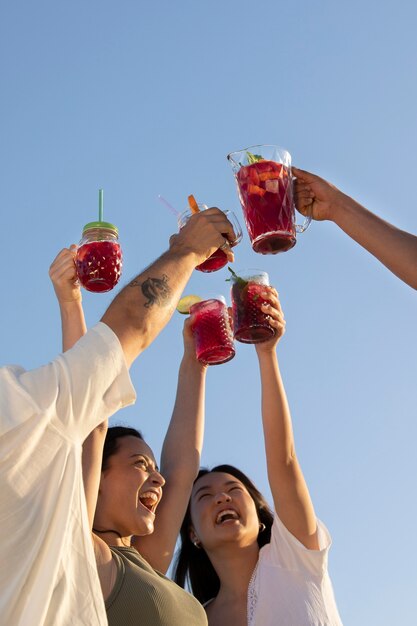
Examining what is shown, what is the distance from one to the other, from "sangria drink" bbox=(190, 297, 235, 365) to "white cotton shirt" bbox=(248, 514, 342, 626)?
3.25 feet

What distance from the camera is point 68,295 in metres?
4.49

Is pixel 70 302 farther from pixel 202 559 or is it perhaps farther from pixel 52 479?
pixel 52 479

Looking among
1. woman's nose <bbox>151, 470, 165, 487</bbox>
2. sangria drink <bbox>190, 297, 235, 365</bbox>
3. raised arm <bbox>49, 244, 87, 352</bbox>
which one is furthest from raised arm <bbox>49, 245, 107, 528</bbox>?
sangria drink <bbox>190, 297, 235, 365</bbox>

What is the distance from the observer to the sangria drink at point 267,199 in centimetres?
391

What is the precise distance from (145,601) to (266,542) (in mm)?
1817

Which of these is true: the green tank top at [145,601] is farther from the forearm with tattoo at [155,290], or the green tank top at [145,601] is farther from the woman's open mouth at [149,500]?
the forearm with tattoo at [155,290]

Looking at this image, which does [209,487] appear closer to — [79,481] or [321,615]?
[321,615]

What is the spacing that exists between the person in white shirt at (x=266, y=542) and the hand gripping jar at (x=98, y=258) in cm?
86

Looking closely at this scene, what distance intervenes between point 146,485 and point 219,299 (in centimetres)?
128

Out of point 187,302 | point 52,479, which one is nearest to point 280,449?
point 187,302

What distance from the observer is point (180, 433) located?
5031 mm

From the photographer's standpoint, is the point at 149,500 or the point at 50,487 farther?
the point at 149,500

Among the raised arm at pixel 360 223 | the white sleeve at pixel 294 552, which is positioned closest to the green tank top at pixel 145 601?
the white sleeve at pixel 294 552

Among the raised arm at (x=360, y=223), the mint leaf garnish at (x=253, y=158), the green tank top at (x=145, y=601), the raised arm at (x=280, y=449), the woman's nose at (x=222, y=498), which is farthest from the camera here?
the woman's nose at (x=222, y=498)
